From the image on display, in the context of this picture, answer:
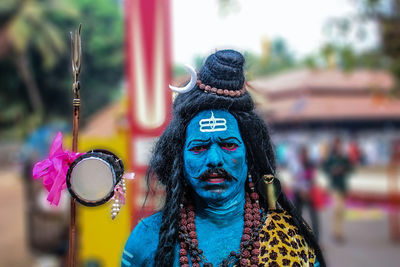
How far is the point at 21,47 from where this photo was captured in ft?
86.4

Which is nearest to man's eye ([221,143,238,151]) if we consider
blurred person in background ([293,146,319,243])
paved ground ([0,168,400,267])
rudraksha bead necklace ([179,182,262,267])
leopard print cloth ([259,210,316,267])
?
rudraksha bead necklace ([179,182,262,267])

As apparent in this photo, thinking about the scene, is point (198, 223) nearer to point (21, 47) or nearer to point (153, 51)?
point (153, 51)

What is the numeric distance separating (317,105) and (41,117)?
51.7 feet

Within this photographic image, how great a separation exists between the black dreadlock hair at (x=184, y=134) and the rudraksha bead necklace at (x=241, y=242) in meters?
0.04

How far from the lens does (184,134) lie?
2.09 metres

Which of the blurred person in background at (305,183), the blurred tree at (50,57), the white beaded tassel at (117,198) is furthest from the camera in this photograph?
the blurred tree at (50,57)

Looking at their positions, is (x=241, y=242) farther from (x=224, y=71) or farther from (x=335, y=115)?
(x=335, y=115)

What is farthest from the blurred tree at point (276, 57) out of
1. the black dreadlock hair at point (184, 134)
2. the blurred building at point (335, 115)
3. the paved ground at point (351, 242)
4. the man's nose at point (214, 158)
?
the man's nose at point (214, 158)

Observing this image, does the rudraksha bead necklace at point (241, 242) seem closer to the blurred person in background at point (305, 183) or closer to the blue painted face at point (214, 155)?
the blue painted face at point (214, 155)

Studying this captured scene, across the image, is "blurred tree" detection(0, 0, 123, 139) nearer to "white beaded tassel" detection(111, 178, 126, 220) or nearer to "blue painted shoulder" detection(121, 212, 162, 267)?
"blue painted shoulder" detection(121, 212, 162, 267)

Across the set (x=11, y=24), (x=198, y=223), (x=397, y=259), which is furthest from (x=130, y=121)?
(x=11, y=24)

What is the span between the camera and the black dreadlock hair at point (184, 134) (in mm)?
2027

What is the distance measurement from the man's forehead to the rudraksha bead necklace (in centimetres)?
29

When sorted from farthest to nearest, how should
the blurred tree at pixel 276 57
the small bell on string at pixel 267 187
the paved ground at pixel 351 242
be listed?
the blurred tree at pixel 276 57, the paved ground at pixel 351 242, the small bell on string at pixel 267 187
